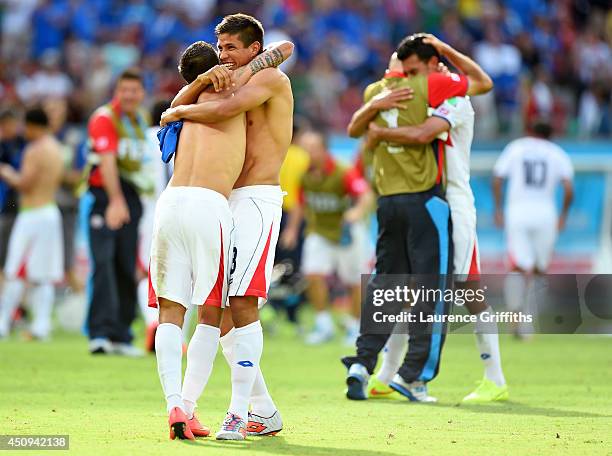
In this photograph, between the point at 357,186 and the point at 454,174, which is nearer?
the point at 454,174

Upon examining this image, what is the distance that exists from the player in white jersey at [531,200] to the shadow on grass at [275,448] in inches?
374

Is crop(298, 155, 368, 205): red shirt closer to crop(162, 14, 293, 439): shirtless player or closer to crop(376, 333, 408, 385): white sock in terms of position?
crop(376, 333, 408, 385): white sock

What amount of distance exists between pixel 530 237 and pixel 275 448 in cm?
1028

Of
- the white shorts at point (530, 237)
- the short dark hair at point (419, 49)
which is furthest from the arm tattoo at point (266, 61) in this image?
the white shorts at point (530, 237)

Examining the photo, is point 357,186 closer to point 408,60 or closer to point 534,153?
point 534,153

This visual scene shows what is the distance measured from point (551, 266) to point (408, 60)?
11102 mm

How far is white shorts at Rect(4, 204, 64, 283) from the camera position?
15.6m

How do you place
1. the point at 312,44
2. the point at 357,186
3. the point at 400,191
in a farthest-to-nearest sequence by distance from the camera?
the point at 312,44 → the point at 357,186 → the point at 400,191

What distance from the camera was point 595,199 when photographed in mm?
20266

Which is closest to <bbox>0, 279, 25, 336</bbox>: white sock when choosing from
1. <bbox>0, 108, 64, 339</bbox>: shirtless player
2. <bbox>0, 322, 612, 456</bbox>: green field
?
<bbox>0, 108, 64, 339</bbox>: shirtless player

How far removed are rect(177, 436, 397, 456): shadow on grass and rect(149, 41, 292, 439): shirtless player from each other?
23 centimetres

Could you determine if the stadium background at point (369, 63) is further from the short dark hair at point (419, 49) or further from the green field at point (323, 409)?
the short dark hair at point (419, 49)

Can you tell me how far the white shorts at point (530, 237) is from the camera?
16.4 m

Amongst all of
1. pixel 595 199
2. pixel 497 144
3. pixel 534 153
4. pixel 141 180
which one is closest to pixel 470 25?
pixel 497 144
